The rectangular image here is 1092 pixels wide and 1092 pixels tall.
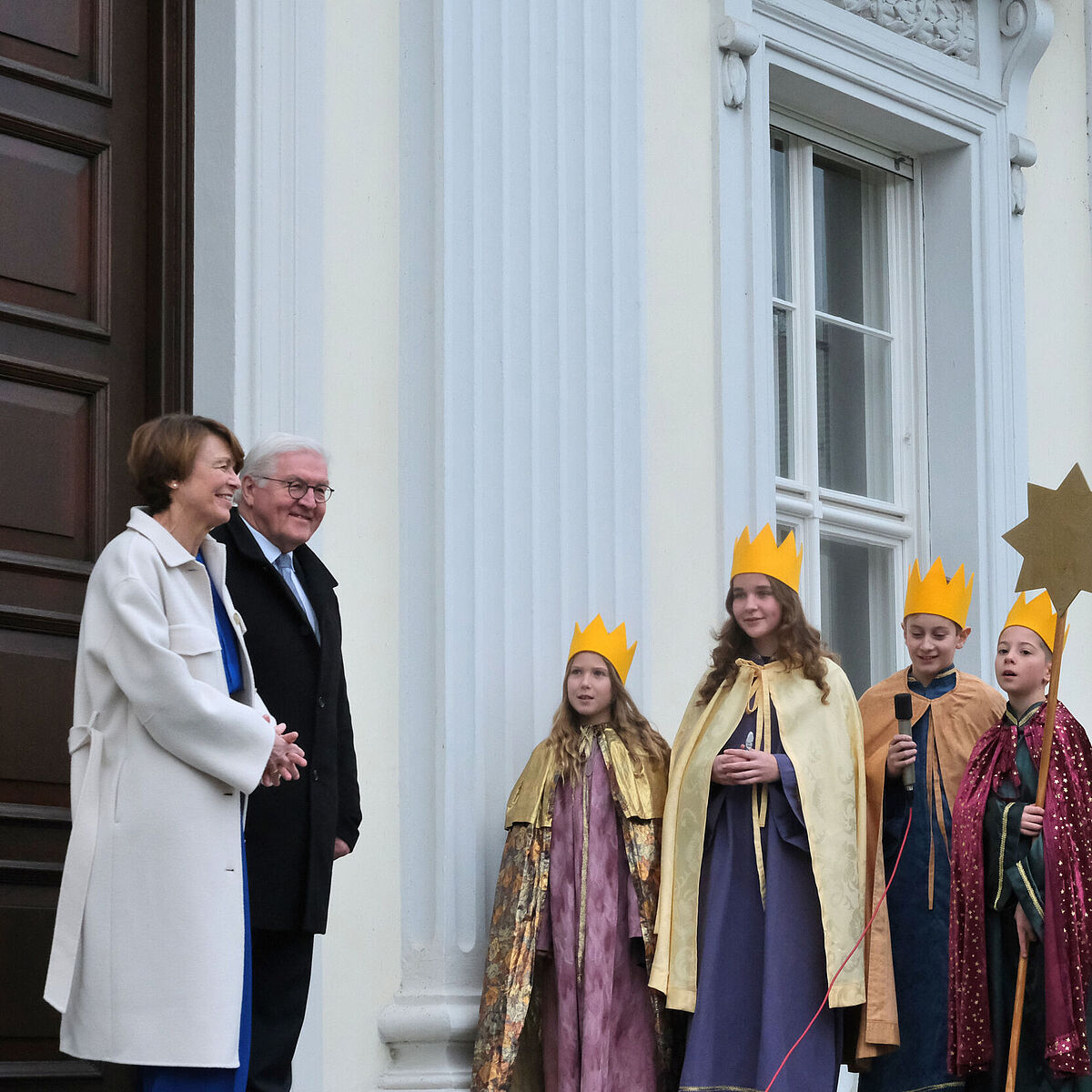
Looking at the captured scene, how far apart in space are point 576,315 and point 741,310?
83 centimetres

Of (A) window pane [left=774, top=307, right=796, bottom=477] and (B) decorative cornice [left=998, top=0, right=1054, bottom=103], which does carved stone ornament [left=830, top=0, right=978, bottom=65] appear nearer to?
(B) decorative cornice [left=998, top=0, right=1054, bottom=103]

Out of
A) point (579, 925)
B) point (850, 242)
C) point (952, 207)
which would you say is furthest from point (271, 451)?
point (952, 207)

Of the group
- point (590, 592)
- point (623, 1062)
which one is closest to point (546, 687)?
point (590, 592)

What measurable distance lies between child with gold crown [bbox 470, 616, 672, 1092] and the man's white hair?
1.23 metres

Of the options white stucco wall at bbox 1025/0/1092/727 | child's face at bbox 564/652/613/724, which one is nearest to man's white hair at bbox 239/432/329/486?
child's face at bbox 564/652/613/724

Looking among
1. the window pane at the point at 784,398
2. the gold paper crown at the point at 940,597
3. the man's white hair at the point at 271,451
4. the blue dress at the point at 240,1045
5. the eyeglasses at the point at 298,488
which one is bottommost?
the blue dress at the point at 240,1045

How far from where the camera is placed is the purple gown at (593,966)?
5137 millimetres

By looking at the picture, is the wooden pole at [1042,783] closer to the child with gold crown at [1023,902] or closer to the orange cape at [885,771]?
the child with gold crown at [1023,902]

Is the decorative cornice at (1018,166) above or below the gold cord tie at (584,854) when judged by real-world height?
above

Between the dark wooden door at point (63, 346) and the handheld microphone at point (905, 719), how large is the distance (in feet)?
6.60

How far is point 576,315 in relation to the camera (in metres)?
6.09

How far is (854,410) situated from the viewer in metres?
7.50

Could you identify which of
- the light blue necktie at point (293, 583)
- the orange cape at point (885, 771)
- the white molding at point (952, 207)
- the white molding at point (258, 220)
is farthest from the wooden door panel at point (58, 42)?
the orange cape at point (885, 771)

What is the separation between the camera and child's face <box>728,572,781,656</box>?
17.6 feet
